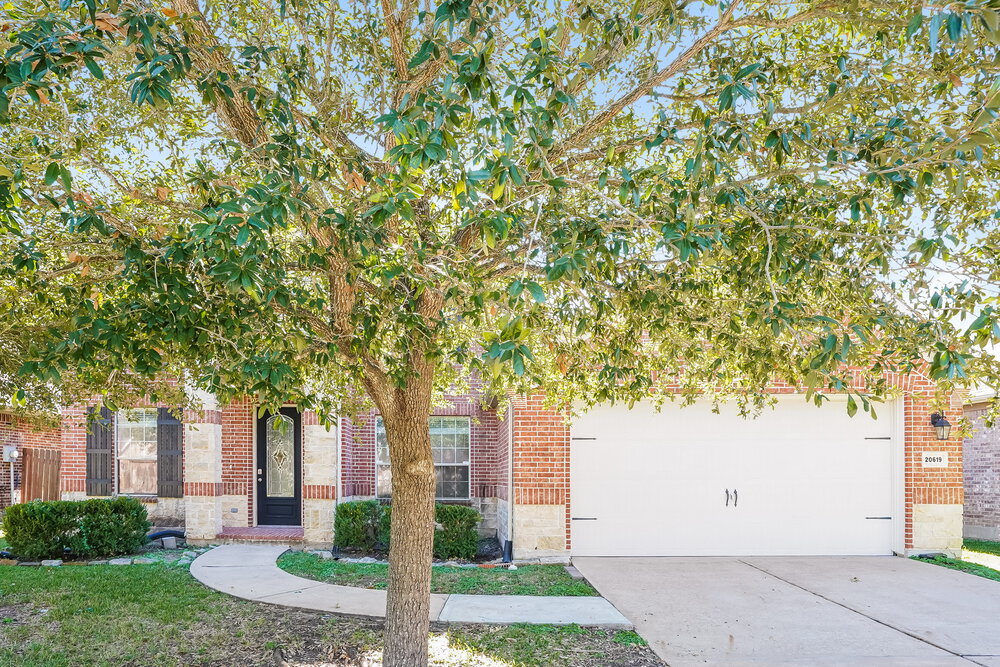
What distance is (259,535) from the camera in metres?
12.3

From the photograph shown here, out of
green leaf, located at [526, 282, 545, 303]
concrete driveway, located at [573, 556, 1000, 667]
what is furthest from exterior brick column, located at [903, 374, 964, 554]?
green leaf, located at [526, 282, 545, 303]

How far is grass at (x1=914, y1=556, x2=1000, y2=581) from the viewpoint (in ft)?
32.4

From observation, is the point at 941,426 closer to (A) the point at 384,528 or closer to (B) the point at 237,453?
(A) the point at 384,528

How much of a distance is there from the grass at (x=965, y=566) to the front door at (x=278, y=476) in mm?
10552

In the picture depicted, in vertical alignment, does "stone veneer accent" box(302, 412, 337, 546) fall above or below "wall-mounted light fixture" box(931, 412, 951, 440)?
below

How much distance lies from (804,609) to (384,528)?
6.52m

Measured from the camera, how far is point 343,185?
5.37 meters

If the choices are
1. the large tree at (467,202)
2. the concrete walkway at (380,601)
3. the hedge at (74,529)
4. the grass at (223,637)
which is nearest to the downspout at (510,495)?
the concrete walkway at (380,601)

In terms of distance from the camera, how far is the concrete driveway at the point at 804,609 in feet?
20.5

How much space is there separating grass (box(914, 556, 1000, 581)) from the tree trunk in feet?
26.7

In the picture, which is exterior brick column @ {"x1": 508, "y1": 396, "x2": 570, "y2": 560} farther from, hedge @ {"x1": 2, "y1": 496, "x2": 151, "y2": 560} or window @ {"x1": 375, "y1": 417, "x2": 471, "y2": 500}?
hedge @ {"x1": 2, "y1": 496, "x2": 151, "y2": 560}

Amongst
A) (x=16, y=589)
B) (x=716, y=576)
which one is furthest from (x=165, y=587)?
(x=716, y=576)

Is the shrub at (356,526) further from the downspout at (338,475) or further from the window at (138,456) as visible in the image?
the window at (138,456)

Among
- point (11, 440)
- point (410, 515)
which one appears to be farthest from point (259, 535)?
point (11, 440)
